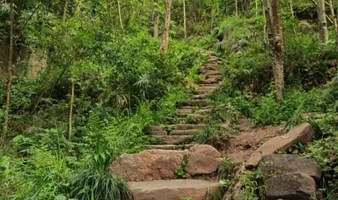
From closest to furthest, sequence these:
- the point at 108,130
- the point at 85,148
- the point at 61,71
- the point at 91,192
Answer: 1. the point at 91,192
2. the point at 85,148
3. the point at 108,130
4. the point at 61,71

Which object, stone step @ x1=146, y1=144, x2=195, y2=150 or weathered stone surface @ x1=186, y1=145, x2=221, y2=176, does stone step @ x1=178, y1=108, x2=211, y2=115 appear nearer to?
stone step @ x1=146, y1=144, x2=195, y2=150

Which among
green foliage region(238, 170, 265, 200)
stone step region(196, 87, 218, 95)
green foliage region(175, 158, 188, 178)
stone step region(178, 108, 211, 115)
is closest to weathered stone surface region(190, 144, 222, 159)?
green foliage region(175, 158, 188, 178)

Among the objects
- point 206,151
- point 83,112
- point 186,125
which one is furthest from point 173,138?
point 83,112

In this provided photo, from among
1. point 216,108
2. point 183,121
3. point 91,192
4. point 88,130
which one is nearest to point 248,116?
point 216,108

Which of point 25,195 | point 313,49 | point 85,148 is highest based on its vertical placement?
point 313,49

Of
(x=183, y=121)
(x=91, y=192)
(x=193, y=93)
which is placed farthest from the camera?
(x=193, y=93)

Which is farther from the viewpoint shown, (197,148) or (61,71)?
(61,71)

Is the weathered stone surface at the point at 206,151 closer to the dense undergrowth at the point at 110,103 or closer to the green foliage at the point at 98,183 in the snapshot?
the dense undergrowth at the point at 110,103

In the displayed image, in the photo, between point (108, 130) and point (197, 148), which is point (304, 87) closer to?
point (197, 148)

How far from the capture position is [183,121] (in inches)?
344

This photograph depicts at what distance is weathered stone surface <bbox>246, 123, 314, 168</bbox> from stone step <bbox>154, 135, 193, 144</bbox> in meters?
2.33

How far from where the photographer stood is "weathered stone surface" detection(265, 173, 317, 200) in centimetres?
420

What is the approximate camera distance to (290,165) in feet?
15.3

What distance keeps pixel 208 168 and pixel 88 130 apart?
132 inches
